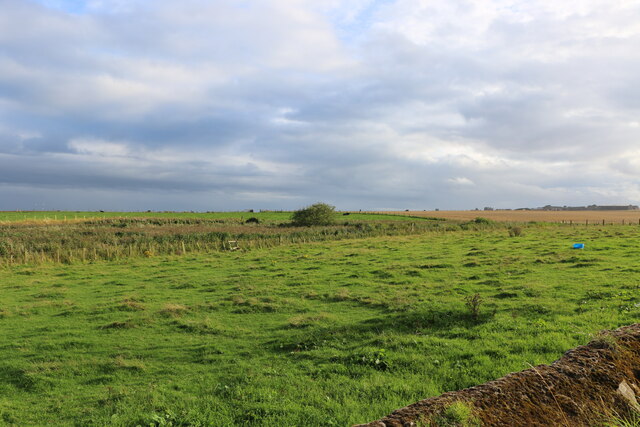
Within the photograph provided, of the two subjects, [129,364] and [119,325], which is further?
[119,325]

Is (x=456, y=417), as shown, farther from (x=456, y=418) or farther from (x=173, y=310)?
(x=173, y=310)

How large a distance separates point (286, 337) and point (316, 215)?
6103 centimetres

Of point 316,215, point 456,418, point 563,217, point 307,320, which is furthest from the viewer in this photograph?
point 563,217

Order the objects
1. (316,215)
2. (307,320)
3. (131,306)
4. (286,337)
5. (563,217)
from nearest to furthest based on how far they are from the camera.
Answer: (286,337)
(307,320)
(131,306)
(316,215)
(563,217)

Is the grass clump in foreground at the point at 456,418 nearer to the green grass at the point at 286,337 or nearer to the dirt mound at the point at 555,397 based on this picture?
the dirt mound at the point at 555,397

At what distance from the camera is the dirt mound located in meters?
4.06

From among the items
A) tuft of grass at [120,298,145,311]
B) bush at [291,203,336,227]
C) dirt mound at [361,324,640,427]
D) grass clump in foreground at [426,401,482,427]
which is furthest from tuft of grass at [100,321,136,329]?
bush at [291,203,336,227]

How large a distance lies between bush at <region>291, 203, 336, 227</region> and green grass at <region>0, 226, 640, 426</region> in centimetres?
4930

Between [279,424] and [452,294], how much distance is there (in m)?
11.0

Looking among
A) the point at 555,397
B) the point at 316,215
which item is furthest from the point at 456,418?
the point at 316,215

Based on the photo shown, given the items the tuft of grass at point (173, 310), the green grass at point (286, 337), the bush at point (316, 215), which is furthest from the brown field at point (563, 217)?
the tuft of grass at point (173, 310)

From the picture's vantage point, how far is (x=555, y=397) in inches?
178

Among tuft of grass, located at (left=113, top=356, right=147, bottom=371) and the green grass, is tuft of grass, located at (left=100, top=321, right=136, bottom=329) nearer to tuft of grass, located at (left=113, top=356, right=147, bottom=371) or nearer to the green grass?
the green grass

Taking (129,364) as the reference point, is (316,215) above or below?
above
